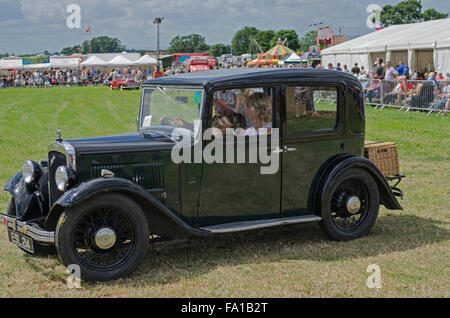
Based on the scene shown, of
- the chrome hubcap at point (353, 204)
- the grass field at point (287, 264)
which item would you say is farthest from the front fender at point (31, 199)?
the chrome hubcap at point (353, 204)

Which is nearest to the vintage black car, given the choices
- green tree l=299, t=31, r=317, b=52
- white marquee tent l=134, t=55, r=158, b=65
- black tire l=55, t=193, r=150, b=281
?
black tire l=55, t=193, r=150, b=281

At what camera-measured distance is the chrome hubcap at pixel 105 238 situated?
454 cm

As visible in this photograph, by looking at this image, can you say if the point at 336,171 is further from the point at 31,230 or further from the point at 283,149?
the point at 31,230

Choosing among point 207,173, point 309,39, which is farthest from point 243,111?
point 309,39

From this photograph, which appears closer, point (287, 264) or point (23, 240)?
point (23, 240)

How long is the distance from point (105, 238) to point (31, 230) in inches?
25.9

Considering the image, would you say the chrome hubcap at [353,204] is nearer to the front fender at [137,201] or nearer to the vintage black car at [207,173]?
the vintage black car at [207,173]

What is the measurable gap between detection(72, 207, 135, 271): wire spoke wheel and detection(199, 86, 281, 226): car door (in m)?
0.78

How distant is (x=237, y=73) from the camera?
5359 millimetres

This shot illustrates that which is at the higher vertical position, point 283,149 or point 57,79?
point 57,79

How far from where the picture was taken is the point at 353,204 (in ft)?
18.9

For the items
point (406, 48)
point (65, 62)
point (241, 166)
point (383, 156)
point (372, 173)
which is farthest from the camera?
point (65, 62)
